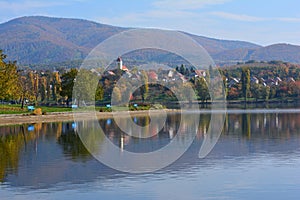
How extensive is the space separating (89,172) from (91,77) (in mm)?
50041

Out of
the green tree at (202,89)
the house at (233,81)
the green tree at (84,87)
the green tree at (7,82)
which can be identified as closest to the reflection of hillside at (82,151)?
the green tree at (7,82)

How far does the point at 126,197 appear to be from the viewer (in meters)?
13.5

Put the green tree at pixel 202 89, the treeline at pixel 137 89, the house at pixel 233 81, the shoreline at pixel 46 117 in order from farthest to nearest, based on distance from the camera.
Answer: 1. the house at pixel 233 81
2. the green tree at pixel 202 89
3. the treeline at pixel 137 89
4. the shoreline at pixel 46 117

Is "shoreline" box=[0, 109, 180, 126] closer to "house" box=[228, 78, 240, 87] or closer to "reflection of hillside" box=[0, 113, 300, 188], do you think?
"reflection of hillside" box=[0, 113, 300, 188]

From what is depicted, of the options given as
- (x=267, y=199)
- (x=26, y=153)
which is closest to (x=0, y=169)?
(x=26, y=153)

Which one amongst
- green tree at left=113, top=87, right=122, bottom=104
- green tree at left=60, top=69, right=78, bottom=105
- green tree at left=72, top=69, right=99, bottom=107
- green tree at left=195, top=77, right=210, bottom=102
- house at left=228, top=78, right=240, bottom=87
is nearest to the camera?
green tree at left=60, top=69, right=78, bottom=105

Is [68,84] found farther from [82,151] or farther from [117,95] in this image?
[82,151]

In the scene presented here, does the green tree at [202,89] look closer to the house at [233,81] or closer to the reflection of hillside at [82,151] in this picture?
the house at [233,81]

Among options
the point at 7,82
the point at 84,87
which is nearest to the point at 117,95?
the point at 84,87

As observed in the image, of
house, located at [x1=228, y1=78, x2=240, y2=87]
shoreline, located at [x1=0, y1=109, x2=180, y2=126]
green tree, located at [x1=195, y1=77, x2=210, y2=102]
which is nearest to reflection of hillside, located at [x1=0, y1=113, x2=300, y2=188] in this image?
shoreline, located at [x1=0, y1=109, x2=180, y2=126]

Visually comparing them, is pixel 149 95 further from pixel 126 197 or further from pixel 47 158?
pixel 126 197

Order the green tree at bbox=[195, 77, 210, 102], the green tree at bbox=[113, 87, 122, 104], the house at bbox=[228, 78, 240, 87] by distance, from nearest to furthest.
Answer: the green tree at bbox=[113, 87, 122, 104]
the green tree at bbox=[195, 77, 210, 102]
the house at bbox=[228, 78, 240, 87]

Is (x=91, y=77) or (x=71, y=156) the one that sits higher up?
(x=91, y=77)

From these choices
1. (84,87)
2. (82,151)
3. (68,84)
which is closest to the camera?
(82,151)
